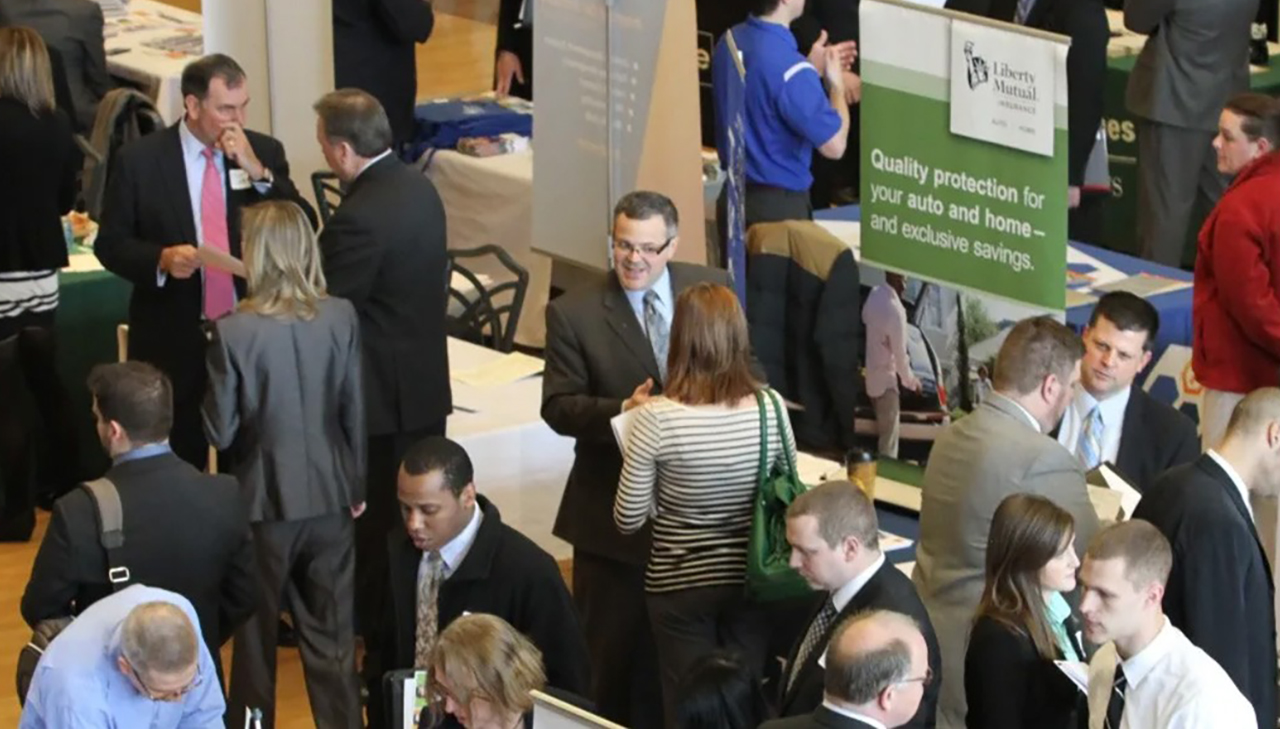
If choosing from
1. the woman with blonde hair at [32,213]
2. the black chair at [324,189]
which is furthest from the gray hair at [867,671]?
the black chair at [324,189]

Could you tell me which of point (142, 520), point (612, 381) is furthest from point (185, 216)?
point (142, 520)

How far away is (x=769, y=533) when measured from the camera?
17.3ft

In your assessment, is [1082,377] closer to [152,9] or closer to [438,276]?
[438,276]

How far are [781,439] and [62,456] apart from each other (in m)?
3.59

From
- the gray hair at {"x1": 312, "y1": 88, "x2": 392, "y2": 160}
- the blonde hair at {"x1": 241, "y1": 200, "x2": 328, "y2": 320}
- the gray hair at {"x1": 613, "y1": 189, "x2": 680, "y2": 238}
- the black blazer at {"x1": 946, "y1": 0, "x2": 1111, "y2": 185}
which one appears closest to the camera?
the gray hair at {"x1": 613, "y1": 189, "x2": 680, "y2": 238}

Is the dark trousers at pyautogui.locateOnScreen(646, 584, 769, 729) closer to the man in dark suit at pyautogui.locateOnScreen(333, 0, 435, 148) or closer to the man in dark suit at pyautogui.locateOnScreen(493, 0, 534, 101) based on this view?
the man in dark suit at pyautogui.locateOnScreen(333, 0, 435, 148)

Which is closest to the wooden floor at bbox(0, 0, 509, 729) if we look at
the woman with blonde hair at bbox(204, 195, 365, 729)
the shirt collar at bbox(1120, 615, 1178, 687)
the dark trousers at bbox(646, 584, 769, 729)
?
the woman with blonde hair at bbox(204, 195, 365, 729)

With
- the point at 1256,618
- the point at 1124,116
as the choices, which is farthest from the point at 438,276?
the point at 1124,116

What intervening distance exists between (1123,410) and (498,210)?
4332 millimetres

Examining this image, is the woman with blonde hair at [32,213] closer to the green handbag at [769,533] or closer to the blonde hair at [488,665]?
the green handbag at [769,533]

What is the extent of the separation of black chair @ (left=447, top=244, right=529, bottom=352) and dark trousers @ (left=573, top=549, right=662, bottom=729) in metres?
2.72

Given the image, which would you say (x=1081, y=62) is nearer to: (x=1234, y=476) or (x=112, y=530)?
(x=1234, y=476)

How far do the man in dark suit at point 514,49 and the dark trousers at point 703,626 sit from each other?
5.87 metres

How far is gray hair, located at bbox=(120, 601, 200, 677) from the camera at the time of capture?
4578 millimetres
